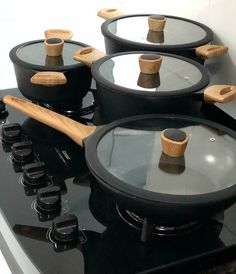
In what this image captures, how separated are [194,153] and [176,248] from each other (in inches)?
5.2

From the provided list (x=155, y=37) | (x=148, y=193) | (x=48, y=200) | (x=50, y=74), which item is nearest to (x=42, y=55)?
(x=50, y=74)

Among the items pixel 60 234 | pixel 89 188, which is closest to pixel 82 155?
pixel 89 188

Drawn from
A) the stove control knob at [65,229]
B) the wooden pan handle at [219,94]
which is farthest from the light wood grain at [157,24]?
the stove control knob at [65,229]

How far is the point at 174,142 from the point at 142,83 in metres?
0.17

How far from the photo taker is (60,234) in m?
0.58

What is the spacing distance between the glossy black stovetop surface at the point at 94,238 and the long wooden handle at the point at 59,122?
0.09 meters

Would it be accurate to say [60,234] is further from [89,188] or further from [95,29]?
[95,29]

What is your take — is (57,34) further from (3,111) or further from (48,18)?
(48,18)

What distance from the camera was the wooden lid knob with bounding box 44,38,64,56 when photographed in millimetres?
807

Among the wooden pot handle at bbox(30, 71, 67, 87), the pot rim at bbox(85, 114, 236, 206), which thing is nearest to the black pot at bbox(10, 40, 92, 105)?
the wooden pot handle at bbox(30, 71, 67, 87)

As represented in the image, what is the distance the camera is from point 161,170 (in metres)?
0.56

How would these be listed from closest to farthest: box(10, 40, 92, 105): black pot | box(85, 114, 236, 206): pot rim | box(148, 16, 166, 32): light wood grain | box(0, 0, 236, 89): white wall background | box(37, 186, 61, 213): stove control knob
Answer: box(85, 114, 236, 206): pot rim < box(37, 186, 61, 213): stove control knob < box(10, 40, 92, 105): black pot < box(148, 16, 166, 32): light wood grain < box(0, 0, 236, 89): white wall background

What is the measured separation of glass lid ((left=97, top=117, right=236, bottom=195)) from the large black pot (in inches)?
1.2

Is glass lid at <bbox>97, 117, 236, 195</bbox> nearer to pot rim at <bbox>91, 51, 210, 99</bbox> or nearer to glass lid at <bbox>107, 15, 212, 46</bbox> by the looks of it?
pot rim at <bbox>91, 51, 210, 99</bbox>
